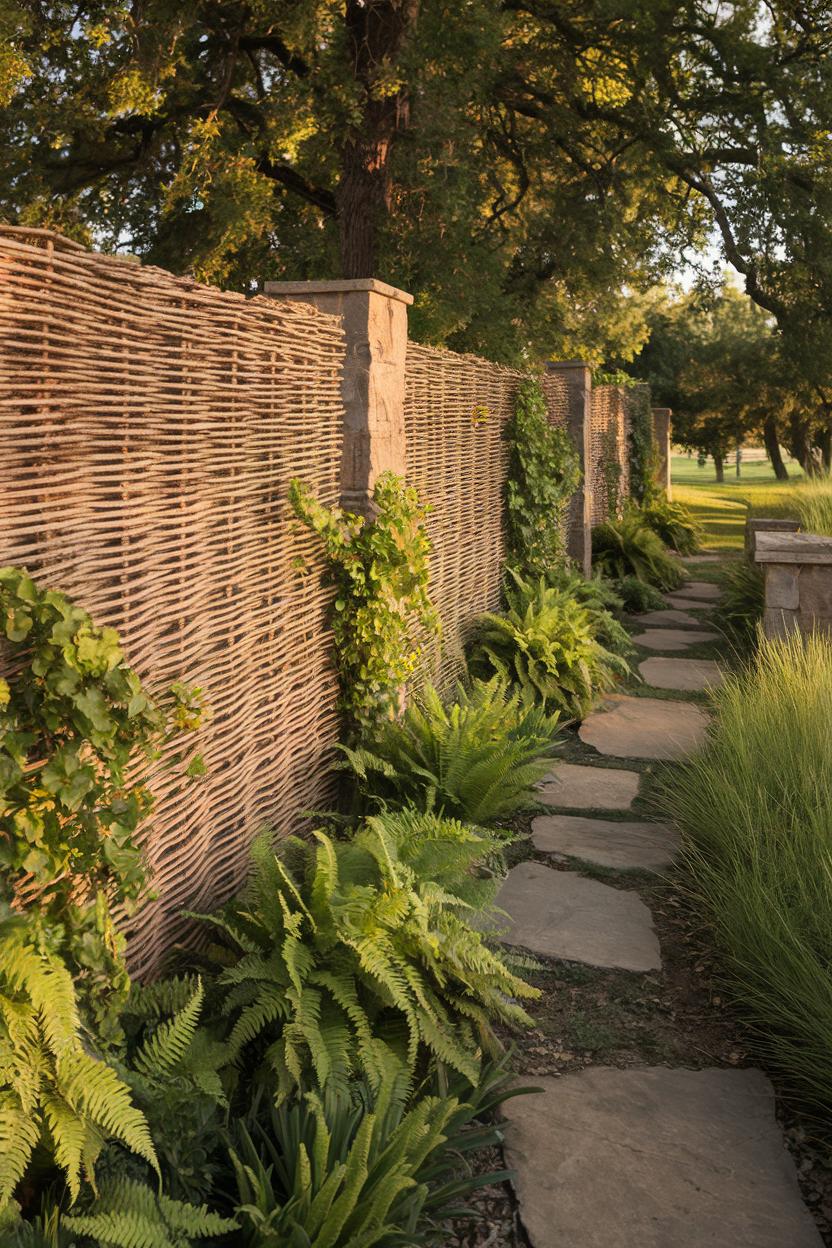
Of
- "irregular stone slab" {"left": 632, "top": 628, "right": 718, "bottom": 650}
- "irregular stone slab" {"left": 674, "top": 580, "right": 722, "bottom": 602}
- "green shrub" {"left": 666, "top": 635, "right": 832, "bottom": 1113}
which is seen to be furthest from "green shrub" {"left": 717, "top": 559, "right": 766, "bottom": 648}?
"green shrub" {"left": 666, "top": 635, "right": 832, "bottom": 1113}

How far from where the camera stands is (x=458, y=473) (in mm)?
6570

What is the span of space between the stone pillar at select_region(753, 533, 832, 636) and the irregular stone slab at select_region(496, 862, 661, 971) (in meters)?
2.70

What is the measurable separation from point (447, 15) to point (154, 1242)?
13.1 metres

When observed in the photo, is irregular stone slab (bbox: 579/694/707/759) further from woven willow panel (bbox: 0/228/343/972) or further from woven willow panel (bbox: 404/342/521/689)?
woven willow panel (bbox: 0/228/343/972)

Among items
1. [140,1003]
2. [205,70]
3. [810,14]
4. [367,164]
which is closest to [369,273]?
[367,164]

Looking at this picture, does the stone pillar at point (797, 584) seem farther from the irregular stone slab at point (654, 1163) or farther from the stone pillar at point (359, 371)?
the irregular stone slab at point (654, 1163)

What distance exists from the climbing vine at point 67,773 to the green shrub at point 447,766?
6.35ft

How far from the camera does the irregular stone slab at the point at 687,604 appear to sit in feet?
35.0

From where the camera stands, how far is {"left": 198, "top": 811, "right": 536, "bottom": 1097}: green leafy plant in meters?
2.73

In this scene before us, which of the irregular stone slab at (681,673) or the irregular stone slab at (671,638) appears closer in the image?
the irregular stone slab at (681,673)

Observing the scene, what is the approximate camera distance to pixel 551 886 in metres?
4.24

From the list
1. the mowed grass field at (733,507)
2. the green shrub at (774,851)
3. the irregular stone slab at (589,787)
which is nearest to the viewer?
the green shrub at (774,851)

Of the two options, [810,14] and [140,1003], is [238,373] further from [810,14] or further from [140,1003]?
[810,14]

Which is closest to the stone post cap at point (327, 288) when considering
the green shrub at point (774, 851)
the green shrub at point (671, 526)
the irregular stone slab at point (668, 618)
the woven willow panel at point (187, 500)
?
the woven willow panel at point (187, 500)
